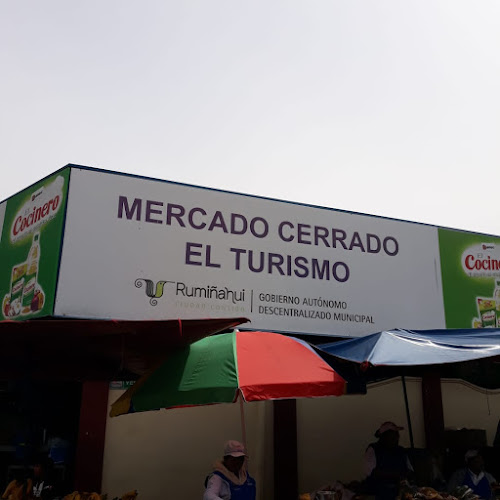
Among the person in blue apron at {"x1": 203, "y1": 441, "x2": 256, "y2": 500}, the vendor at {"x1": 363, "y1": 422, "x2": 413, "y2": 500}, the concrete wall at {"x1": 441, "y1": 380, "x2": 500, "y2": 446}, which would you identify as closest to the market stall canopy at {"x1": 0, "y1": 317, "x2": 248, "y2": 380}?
the person in blue apron at {"x1": 203, "y1": 441, "x2": 256, "y2": 500}

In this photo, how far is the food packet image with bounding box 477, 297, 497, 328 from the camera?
9.20m

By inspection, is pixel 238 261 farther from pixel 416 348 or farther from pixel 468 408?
pixel 468 408

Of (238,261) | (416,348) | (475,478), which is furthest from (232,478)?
(238,261)

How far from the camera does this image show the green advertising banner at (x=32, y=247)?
7.16m

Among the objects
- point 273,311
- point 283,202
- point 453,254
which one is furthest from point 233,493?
point 453,254

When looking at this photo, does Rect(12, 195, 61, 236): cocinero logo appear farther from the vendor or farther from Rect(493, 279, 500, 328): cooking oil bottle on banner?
Rect(493, 279, 500, 328): cooking oil bottle on banner

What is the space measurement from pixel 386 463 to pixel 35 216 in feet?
16.7

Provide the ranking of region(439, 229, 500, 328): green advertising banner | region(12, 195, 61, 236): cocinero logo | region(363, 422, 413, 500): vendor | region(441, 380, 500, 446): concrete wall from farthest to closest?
region(441, 380, 500, 446): concrete wall → region(439, 229, 500, 328): green advertising banner → region(12, 195, 61, 236): cocinero logo → region(363, 422, 413, 500): vendor

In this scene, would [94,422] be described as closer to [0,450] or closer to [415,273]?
[0,450]

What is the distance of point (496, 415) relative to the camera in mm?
9828

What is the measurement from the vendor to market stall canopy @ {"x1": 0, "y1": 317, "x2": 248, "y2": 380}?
2.67m

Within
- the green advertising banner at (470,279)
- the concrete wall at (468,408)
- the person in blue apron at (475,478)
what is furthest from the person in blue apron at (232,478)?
the concrete wall at (468,408)

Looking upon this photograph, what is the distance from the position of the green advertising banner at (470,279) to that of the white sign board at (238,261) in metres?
0.19

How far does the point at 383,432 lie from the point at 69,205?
4396 mm
